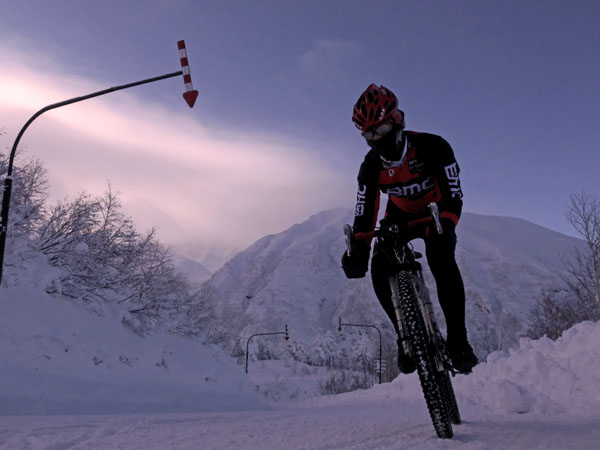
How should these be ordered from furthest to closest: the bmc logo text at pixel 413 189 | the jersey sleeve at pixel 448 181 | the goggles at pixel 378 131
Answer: the bmc logo text at pixel 413 189, the goggles at pixel 378 131, the jersey sleeve at pixel 448 181

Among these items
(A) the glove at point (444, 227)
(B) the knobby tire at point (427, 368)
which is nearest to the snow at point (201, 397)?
(B) the knobby tire at point (427, 368)

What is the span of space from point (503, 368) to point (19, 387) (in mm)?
8380

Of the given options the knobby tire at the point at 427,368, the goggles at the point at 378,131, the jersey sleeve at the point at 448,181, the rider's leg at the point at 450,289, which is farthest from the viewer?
the goggles at the point at 378,131

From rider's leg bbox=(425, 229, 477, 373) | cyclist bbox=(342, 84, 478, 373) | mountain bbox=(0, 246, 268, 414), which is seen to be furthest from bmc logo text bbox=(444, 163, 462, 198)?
mountain bbox=(0, 246, 268, 414)

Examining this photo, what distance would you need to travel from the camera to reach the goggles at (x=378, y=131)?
3500mm

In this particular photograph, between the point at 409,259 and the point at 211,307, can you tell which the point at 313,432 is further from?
the point at 211,307

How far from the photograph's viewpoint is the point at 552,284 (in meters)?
184

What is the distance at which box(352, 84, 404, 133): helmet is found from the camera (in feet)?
11.3

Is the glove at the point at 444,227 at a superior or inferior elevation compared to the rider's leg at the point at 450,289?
superior

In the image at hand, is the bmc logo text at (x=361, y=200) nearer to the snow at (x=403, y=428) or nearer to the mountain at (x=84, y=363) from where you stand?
the snow at (x=403, y=428)

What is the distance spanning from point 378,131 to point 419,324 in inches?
55.6

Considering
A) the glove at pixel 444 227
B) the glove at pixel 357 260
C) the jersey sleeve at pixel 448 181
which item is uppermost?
the jersey sleeve at pixel 448 181

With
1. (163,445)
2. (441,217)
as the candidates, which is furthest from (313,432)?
(441,217)

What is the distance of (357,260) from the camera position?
12.1ft
